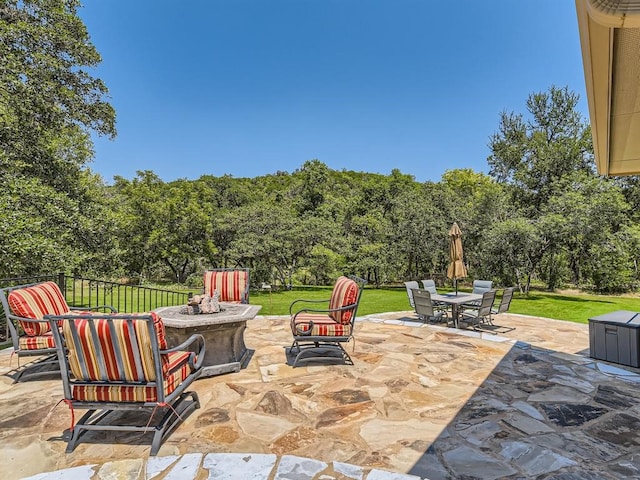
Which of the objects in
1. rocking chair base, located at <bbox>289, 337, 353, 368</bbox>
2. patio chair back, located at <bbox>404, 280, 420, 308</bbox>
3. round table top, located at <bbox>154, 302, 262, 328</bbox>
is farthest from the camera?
patio chair back, located at <bbox>404, 280, 420, 308</bbox>

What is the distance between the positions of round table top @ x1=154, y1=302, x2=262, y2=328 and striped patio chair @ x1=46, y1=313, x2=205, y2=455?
1.05m

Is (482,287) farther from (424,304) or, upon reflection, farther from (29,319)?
(29,319)

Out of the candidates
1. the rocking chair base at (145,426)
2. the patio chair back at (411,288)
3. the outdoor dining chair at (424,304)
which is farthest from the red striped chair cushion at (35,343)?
the patio chair back at (411,288)

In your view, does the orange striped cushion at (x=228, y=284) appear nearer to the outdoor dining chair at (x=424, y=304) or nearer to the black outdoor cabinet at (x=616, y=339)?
the outdoor dining chair at (x=424, y=304)

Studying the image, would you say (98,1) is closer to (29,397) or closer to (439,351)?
(29,397)

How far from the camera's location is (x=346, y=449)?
2.56 metres

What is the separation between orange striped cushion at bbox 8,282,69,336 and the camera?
3.79 m

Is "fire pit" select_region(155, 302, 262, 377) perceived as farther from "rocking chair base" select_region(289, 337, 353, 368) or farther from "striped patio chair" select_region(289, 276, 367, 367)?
"rocking chair base" select_region(289, 337, 353, 368)

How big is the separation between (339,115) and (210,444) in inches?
701

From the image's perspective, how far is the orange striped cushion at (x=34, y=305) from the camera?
149 inches

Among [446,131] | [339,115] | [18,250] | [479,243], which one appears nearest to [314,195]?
[339,115]

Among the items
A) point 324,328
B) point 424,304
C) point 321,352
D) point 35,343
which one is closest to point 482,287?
point 424,304

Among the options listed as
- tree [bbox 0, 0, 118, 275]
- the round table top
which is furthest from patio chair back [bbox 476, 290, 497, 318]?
tree [bbox 0, 0, 118, 275]

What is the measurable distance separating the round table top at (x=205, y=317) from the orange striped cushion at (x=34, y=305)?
3.91 feet
